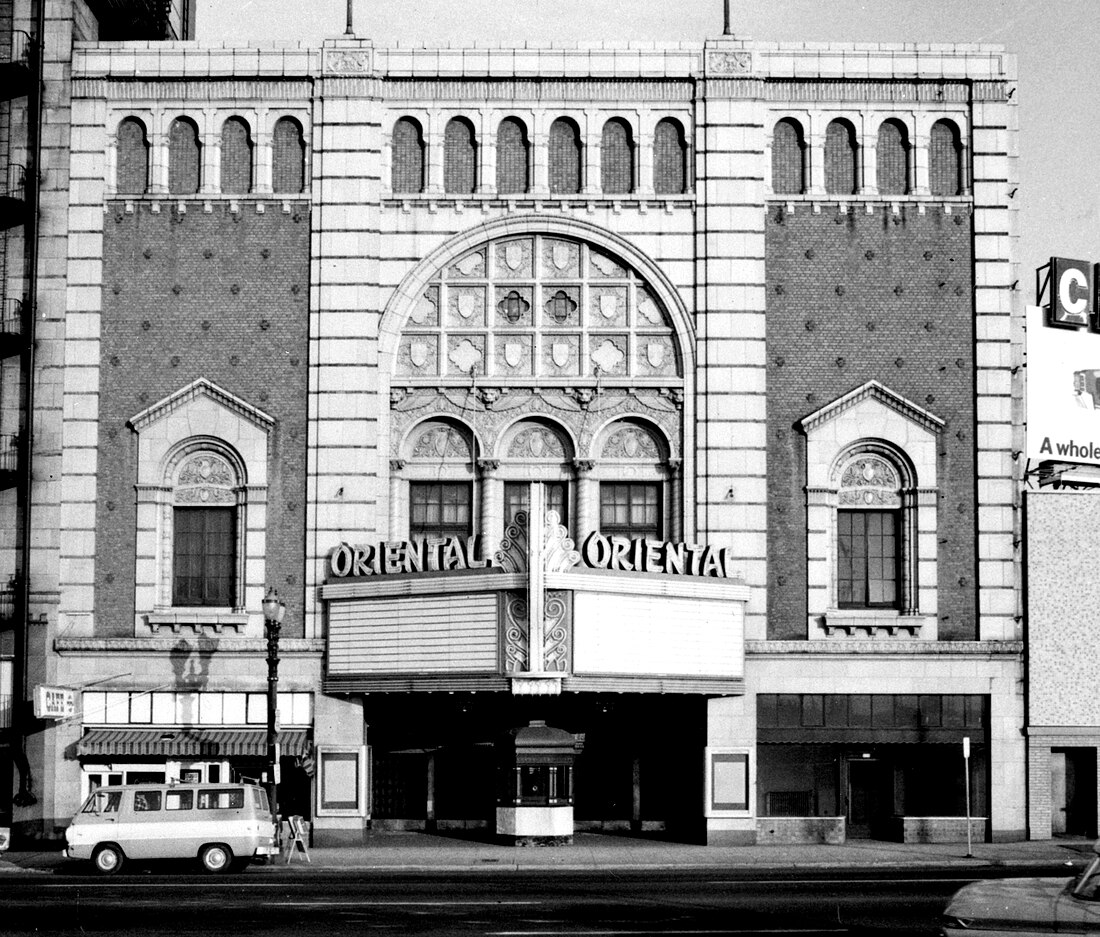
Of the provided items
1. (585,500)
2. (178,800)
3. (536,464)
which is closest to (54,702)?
(178,800)

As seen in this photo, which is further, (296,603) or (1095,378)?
(1095,378)

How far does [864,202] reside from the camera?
148 feet

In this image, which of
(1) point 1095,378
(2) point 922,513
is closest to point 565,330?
(2) point 922,513

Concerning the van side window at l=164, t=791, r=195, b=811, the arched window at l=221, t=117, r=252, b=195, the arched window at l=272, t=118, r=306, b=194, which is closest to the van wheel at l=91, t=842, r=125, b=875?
the van side window at l=164, t=791, r=195, b=811

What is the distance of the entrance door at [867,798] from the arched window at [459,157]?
1789 centimetres

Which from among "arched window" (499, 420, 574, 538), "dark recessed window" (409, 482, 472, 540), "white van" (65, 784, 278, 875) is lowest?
"white van" (65, 784, 278, 875)

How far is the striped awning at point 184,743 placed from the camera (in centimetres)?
4316

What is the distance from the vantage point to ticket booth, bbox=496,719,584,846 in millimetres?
42312

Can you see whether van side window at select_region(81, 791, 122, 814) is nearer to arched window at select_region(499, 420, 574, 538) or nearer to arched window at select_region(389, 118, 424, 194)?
arched window at select_region(499, 420, 574, 538)

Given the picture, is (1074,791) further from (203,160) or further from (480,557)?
(203,160)

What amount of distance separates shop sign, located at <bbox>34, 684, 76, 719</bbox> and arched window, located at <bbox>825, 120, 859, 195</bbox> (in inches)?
904

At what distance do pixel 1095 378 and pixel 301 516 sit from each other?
841 inches

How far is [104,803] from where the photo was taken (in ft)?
119

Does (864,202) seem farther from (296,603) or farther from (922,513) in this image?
(296,603)
